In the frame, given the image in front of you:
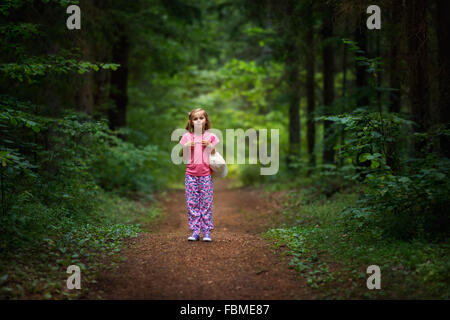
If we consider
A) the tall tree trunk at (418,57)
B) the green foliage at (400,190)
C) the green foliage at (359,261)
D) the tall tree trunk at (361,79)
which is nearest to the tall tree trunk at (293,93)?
the tall tree trunk at (361,79)

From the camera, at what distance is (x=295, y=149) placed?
16.2m

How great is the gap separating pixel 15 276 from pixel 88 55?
299 inches

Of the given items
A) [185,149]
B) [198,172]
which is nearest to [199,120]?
[185,149]

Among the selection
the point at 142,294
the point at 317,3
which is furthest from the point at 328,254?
the point at 317,3

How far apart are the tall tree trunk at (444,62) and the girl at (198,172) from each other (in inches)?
159

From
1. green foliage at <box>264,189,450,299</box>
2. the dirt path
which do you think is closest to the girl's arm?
the dirt path

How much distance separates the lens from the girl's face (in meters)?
6.29

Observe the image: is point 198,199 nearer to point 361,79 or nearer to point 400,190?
point 400,190

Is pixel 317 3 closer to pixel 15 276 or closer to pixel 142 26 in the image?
pixel 142 26

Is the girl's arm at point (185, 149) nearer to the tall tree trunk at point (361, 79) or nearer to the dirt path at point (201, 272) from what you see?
the dirt path at point (201, 272)

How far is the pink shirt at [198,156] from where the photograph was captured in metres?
6.27

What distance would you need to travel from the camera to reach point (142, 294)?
170 inches

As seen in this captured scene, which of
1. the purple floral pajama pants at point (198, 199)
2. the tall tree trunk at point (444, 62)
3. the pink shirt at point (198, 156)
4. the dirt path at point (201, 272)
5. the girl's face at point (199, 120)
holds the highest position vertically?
the tall tree trunk at point (444, 62)

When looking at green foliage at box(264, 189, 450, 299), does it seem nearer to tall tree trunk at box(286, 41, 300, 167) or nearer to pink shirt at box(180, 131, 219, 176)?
pink shirt at box(180, 131, 219, 176)
